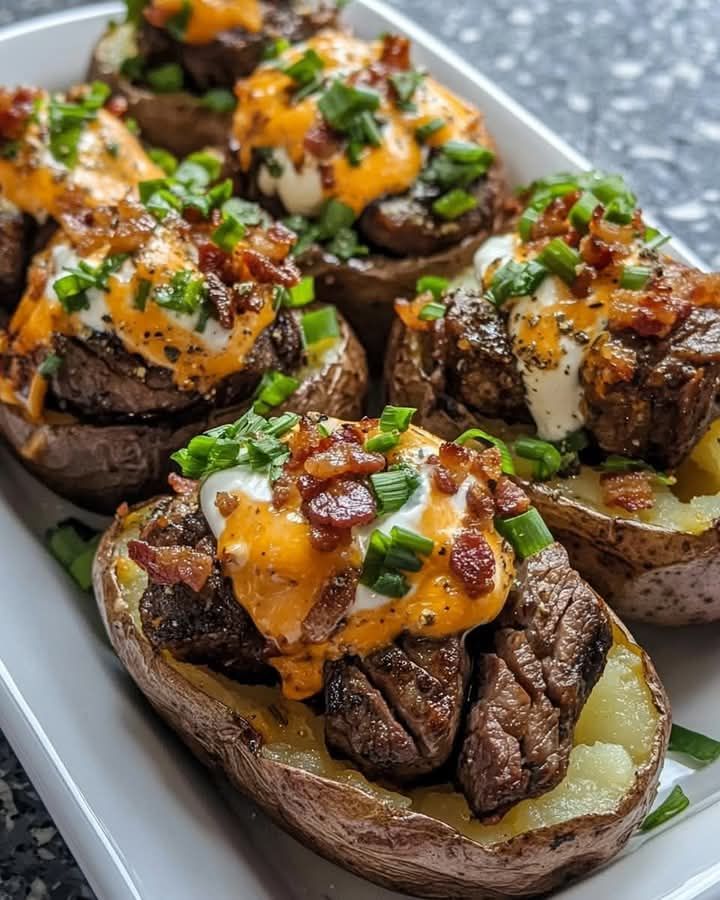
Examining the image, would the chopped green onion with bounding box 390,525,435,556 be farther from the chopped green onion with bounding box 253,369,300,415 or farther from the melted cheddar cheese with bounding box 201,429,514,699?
the chopped green onion with bounding box 253,369,300,415

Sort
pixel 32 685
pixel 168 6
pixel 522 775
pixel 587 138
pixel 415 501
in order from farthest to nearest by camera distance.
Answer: pixel 587 138
pixel 168 6
pixel 32 685
pixel 415 501
pixel 522 775

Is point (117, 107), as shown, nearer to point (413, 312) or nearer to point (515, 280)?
point (413, 312)

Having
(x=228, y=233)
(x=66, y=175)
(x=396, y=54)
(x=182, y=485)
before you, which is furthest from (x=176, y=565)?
(x=396, y=54)

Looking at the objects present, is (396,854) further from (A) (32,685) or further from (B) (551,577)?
(A) (32,685)

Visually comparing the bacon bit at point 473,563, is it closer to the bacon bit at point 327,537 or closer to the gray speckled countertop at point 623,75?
the bacon bit at point 327,537

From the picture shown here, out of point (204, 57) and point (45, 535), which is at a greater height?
point (204, 57)

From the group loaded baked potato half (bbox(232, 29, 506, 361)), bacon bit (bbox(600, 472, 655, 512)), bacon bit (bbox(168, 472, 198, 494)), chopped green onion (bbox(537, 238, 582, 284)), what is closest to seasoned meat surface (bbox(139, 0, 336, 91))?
loaded baked potato half (bbox(232, 29, 506, 361))

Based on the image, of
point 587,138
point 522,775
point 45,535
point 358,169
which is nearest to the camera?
point 522,775

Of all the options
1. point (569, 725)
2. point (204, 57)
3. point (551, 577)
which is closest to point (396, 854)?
point (569, 725)
